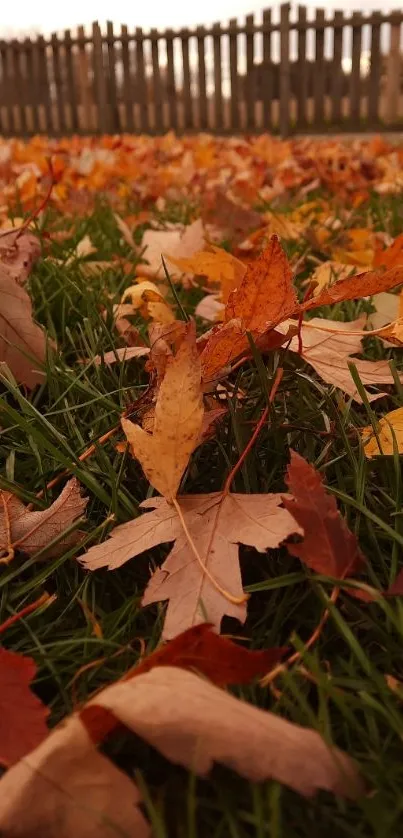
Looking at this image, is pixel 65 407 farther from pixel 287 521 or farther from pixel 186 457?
pixel 287 521

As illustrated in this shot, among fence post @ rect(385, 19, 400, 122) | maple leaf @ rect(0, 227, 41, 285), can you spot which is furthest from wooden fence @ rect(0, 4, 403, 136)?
maple leaf @ rect(0, 227, 41, 285)

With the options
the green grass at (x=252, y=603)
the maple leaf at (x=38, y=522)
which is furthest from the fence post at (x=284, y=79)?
the maple leaf at (x=38, y=522)

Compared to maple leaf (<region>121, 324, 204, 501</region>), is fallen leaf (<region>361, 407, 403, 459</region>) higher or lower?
lower

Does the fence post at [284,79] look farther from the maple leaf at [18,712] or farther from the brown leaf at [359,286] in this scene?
the maple leaf at [18,712]

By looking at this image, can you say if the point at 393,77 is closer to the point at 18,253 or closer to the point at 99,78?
the point at 99,78

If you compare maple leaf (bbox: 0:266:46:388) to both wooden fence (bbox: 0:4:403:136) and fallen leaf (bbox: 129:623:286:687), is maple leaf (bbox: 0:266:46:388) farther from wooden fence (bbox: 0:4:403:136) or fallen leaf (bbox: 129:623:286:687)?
wooden fence (bbox: 0:4:403:136)

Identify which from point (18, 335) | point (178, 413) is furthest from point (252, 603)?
point (18, 335)
